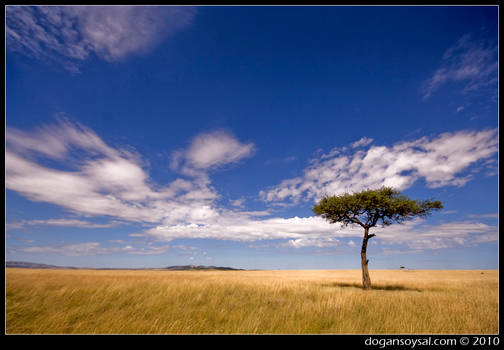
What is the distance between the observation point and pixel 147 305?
928cm

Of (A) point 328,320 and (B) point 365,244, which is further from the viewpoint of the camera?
(B) point 365,244

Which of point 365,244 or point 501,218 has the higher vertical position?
point 501,218

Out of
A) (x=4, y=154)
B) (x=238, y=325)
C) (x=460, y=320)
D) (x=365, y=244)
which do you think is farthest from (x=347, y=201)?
(x=4, y=154)

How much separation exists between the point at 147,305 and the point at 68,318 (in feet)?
8.63

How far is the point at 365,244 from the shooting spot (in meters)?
18.4

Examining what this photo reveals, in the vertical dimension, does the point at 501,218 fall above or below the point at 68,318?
above
